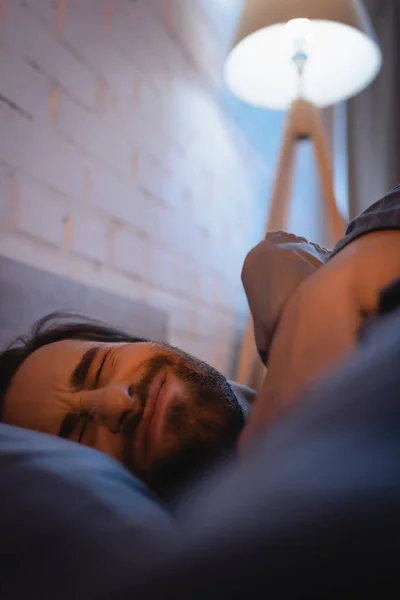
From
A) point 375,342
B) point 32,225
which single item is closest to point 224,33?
point 32,225

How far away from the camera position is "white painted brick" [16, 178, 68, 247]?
1.12m

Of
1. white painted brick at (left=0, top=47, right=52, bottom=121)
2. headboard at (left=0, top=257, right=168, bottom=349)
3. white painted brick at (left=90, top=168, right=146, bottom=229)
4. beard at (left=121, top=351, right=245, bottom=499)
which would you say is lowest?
beard at (left=121, top=351, right=245, bottom=499)

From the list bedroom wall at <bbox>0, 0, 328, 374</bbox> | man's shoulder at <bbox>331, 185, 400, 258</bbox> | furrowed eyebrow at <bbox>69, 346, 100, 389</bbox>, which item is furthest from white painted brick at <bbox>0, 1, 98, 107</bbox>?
man's shoulder at <bbox>331, 185, 400, 258</bbox>

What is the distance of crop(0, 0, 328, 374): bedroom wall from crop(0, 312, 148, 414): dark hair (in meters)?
0.15

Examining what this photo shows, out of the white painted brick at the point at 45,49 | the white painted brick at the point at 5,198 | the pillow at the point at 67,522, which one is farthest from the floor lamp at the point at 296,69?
the pillow at the point at 67,522

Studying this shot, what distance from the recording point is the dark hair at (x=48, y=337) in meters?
0.82

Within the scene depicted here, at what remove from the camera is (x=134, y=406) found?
67 cm

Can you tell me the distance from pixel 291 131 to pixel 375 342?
148 centimetres

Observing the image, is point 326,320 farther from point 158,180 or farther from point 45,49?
point 158,180

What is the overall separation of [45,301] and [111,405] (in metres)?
0.55

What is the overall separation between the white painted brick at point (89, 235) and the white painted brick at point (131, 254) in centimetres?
5

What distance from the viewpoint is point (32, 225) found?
1146 millimetres

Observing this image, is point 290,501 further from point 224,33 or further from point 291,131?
point 224,33

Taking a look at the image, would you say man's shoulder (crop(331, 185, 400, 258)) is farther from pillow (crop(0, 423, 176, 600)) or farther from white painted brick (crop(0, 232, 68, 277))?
white painted brick (crop(0, 232, 68, 277))
